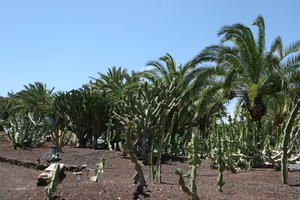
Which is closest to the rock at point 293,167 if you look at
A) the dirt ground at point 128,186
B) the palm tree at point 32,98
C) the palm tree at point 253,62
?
the dirt ground at point 128,186

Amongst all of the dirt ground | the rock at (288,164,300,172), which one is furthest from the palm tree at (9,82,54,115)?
the rock at (288,164,300,172)

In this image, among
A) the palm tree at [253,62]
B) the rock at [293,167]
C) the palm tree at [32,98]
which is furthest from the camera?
the palm tree at [32,98]

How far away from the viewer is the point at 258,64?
12844 millimetres

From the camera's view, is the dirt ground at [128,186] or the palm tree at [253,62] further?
the palm tree at [253,62]

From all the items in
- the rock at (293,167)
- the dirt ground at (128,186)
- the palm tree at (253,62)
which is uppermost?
the palm tree at (253,62)

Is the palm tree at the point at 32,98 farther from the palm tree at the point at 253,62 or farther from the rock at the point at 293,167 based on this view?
the rock at the point at 293,167

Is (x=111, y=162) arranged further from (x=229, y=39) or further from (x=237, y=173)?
(x=229, y=39)

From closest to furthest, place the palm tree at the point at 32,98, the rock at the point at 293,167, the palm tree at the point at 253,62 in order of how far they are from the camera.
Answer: the rock at the point at 293,167 < the palm tree at the point at 253,62 < the palm tree at the point at 32,98

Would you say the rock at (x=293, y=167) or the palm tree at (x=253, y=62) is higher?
the palm tree at (x=253, y=62)

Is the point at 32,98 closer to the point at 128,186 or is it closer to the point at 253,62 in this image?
the point at 253,62

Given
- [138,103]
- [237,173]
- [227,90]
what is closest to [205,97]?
[227,90]

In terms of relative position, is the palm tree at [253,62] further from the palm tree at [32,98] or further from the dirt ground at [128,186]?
the palm tree at [32,98]

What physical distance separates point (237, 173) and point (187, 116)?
26.9ft

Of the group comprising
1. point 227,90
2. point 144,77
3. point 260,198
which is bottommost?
point 260,198
